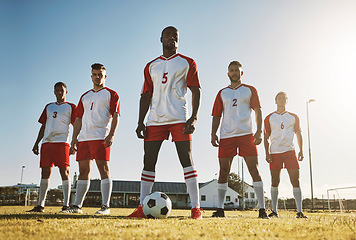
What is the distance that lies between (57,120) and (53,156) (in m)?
0.84

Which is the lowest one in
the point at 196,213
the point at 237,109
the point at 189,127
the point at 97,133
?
the point at 196,213

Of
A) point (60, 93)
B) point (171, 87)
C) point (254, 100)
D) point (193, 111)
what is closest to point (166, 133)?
point (193, 111)

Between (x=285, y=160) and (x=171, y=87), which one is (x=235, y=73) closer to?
(x=171, y=87)

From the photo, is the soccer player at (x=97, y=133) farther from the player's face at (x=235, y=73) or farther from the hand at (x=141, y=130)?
the player's face at (x=235, y=73)

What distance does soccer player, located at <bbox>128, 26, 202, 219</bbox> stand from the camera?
4578 millimetres

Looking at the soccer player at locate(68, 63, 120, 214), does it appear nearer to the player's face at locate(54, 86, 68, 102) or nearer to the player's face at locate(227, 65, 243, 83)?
the player's face at locate(54, 86, 68, 102)

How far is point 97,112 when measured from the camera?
242 inches

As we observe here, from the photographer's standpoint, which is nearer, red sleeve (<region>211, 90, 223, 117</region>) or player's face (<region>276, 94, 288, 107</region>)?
red sleeve (<region>211, 90, 223, 117</region>)

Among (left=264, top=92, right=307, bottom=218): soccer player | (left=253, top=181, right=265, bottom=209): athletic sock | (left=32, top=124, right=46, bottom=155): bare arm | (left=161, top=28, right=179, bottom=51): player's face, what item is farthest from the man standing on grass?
(left=264, top=92, right=307, bottom=218): soccer player

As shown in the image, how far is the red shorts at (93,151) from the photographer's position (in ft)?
19.1

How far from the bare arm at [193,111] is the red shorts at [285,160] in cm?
352

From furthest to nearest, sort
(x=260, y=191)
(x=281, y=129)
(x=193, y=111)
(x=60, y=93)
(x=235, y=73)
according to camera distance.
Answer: (x=281, y=129) < (x=60, y=93) < (x=235, y=73) < (x=260, y=191) < (x=193, y=111)

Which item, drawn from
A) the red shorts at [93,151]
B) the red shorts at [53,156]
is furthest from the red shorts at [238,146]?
the red shorts at [53,156]

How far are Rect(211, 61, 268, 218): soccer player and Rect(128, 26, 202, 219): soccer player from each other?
4.96 feet
